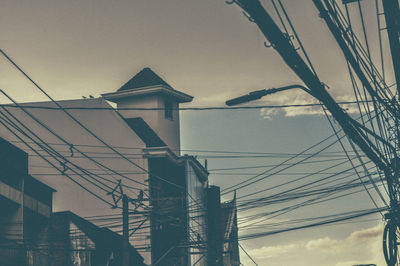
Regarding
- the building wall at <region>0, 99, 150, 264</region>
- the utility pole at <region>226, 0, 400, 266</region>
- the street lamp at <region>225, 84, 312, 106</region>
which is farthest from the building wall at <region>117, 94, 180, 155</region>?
the street lamp at <region>225, 84, 312, 106</region>

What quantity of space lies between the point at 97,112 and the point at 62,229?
1732cm

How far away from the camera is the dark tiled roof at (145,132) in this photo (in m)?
53.7

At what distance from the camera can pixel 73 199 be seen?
4697 centimetres

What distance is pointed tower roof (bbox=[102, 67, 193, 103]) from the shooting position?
57.4 meters

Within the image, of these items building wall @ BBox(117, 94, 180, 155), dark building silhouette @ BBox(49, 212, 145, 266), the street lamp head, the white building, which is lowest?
the street lamp head

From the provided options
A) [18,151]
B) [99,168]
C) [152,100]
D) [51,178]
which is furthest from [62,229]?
[152,100]

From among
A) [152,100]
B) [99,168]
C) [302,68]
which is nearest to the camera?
[302,68]

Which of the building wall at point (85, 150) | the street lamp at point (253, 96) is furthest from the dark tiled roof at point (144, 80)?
the street lamp at point (253, 96)

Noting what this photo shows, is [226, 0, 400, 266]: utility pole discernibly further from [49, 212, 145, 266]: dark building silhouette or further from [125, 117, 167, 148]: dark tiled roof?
[125, 117, 167, 148]: dark tiled roof

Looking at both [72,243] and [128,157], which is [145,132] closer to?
[128,157]

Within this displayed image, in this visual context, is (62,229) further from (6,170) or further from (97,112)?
(97,112)

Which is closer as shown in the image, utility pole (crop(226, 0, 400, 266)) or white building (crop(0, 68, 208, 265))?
utility pole (crop(226, 0, 400, 266))

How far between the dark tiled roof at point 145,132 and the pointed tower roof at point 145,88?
6.77 feet

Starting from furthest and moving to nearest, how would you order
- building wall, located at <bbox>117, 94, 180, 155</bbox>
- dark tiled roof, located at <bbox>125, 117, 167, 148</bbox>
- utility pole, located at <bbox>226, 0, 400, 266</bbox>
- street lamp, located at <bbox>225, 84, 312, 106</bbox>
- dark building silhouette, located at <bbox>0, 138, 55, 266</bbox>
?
building wall, located at <bbox>117, 94, 180, 155</bbox> < dark tiled roof, located at <bbox>125, 117, 167, 148</bbox> < dark building silhouette, located at <bbox>0, 138, 55, 266</bbox> < street lamp, located at <bbox>225, 84, 312, 106</bbox> < utility pole, located at <bbox>226, 0, 400, 266</bbox>
